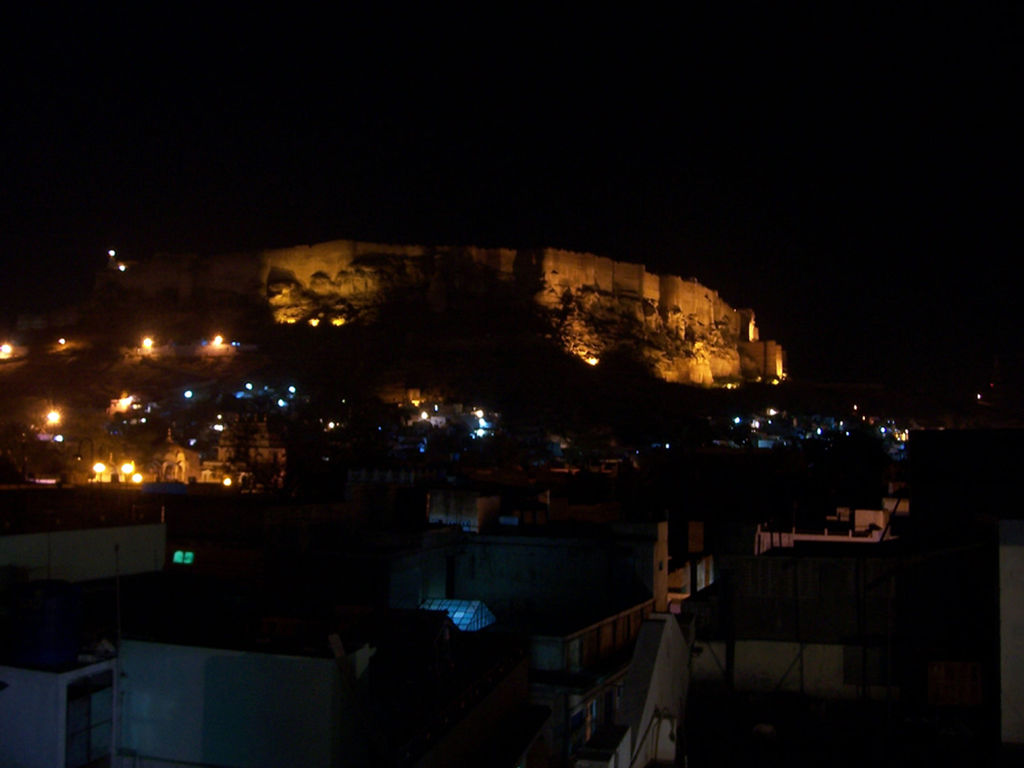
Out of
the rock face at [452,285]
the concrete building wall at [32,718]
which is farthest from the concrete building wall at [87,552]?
the rock face at [452,285]

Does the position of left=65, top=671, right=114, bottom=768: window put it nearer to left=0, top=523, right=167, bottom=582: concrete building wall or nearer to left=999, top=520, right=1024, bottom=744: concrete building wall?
left=0, top=523, right=167, bottom=582: concrete building wall

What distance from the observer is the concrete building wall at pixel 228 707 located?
229 inches

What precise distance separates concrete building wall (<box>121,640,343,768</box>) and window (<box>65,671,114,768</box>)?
15cm

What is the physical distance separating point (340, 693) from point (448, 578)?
26.7ft

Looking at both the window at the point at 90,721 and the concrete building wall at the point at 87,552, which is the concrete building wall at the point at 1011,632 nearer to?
the window at the point at 90,721

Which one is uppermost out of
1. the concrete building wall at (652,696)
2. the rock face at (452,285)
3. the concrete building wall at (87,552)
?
the rock face at (452,285)

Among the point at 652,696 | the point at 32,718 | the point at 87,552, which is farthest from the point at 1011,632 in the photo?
the point at 87,552

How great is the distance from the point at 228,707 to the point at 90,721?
0.87 meters

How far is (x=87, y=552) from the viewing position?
8.56 meters

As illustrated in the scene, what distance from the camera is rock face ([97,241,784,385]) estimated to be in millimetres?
66000

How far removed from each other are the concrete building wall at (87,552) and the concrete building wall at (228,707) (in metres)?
2.20

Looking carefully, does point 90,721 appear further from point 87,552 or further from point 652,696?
point 652,696

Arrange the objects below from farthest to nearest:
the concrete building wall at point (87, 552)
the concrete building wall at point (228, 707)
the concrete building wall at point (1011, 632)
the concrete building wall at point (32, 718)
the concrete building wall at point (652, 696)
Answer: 1. the concrete building wall at point (1011, 632)
2. the concrete building wall at point (87, 552)
3. the concrete building wall at point (652, 696)
4. the concrete building wall at point (228, 707)
5. the concrete building wall at point (32, 718)

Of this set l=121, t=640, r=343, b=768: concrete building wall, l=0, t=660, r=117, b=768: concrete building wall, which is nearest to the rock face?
l=121, t=640, r=343, b=768: concrete building wall
